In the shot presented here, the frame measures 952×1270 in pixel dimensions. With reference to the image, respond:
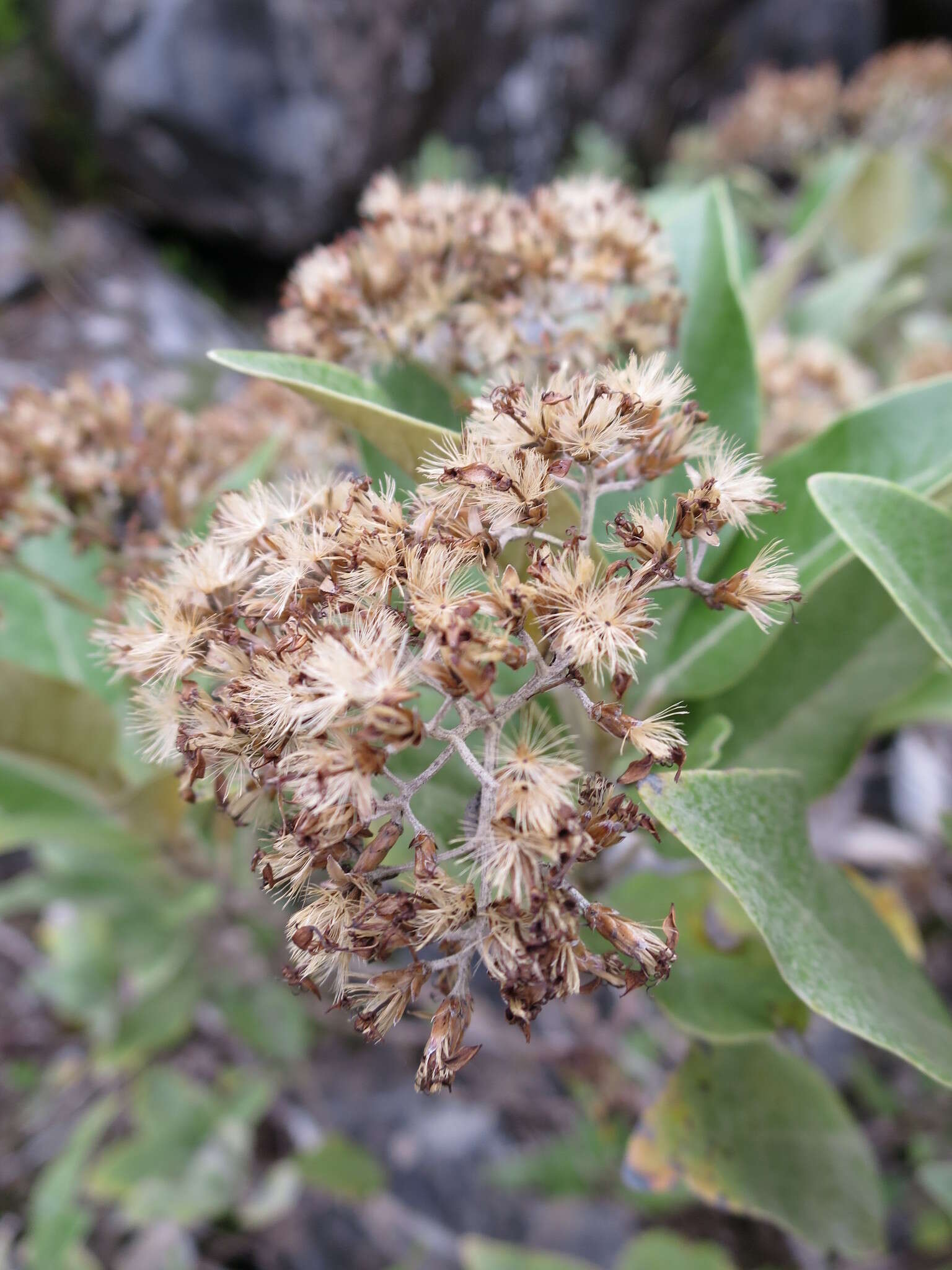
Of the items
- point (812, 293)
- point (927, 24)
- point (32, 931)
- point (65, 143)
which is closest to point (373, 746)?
point (812, 293)

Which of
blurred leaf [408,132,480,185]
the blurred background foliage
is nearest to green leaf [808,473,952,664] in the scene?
the blurred background foliage

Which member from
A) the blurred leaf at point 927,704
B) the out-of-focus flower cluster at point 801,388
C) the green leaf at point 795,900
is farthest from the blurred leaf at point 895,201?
the green leaf at point 795,900

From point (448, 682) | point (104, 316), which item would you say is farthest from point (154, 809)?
point (104, 316)

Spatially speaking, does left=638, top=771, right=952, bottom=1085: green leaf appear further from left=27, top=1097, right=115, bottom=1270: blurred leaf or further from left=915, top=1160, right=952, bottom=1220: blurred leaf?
left=27, top=1097, right=115, bottom=1270: blurred leaf

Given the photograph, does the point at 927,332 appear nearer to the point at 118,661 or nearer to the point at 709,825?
the point at 709,825

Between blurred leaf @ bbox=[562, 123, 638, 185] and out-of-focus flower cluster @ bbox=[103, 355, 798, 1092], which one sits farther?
blurred leaf @ bbox=[562, 123, 638, 185]

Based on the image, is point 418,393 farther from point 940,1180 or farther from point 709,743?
point 940,1180

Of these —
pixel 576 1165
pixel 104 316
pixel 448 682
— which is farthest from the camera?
pixel 104 316
